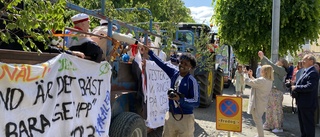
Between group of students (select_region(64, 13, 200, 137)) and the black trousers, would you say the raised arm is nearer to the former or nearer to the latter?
group of students (select_region(64, 13, 200, 137))

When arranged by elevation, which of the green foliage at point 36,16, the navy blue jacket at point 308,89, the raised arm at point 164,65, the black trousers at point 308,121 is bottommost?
the black trousers at point 308,121

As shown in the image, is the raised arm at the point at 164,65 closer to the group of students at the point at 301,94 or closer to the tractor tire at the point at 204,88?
the group of students at the point at 301,94

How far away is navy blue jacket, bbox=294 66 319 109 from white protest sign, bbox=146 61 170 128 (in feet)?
8.81

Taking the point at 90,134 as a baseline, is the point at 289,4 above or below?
above

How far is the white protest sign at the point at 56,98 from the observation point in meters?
2.54

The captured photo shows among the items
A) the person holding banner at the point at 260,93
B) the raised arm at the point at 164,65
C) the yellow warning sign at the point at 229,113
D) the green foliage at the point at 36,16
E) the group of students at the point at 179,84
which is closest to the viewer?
the green foliage at the point at 36,16

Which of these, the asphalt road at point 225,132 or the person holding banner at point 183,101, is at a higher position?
the person holding banner at point 183,101

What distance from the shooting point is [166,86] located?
235 inches

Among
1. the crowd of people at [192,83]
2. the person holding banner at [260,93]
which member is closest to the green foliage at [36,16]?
the crowd of people at [192,83]

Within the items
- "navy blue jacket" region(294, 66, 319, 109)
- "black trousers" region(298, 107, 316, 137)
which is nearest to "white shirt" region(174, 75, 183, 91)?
"navy blue jacket" region(294, 66, 319, 109)

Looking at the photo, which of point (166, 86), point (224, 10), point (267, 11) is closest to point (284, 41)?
point (267, 11)

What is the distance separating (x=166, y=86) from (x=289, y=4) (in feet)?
24.1

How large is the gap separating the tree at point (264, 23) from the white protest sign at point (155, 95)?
21.5ft

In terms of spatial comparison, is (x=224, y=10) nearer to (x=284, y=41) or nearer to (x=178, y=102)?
(x=284, y=41)
